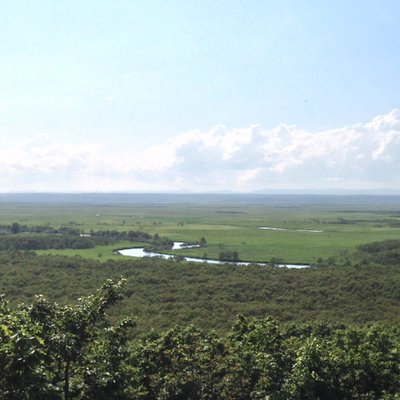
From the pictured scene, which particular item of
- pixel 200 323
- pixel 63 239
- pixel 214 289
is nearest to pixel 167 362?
pixel 200 323

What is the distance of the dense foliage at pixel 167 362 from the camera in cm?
1166

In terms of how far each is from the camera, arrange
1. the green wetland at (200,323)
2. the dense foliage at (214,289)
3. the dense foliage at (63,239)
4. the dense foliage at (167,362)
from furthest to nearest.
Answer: the dense foliage at (63,239) < the dense foliage at (214,289) < the green wetland at (200,323) < the dense foliage at (167,362)

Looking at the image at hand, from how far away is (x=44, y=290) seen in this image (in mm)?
53844

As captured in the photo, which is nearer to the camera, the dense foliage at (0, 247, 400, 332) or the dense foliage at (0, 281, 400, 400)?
the dense foliage at (0, 281, 400, 400)

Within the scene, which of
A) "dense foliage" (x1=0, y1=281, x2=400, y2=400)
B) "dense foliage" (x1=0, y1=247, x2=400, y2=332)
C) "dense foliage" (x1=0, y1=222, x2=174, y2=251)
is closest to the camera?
"dense foliage" (x1=0, y1=281, x2=400, y2=400)

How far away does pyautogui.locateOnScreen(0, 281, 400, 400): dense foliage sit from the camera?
11.7 meters

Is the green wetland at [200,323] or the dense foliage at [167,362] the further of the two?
the green wetland at [200,323]

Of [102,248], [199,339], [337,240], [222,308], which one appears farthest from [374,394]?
[337,240]

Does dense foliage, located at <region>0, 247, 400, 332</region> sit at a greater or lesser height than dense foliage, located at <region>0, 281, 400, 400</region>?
lesser

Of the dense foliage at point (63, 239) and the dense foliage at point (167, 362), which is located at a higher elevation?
the dense foliage at point (167, 362)

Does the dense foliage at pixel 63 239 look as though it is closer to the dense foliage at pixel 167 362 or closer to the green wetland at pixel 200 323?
the green wetland at pixel 200 323

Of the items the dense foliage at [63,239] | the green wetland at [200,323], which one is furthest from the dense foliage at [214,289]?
the dense foliage at [63,239]

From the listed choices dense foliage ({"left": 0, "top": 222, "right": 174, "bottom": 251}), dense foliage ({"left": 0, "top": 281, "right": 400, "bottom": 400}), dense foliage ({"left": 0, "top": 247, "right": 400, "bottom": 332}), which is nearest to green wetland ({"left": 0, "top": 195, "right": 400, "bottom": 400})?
dense foliage ({"left": 0, "top": 281, "right": 400, "bottom": 400})

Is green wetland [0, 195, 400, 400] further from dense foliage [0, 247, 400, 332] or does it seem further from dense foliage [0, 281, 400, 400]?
dense foliage [0, 247, 400, 332]
